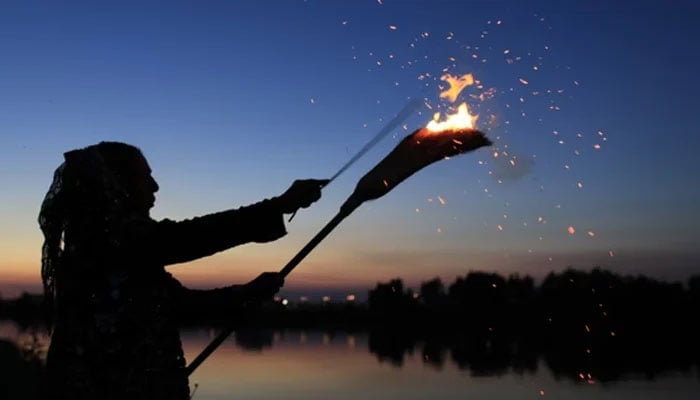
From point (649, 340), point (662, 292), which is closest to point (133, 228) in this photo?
point (662, 292)

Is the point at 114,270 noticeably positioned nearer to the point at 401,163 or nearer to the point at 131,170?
the point at 131,170

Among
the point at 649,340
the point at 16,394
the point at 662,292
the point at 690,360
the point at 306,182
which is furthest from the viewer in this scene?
the point at 649,340

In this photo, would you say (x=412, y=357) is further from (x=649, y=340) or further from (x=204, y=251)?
(x=204, y=251)

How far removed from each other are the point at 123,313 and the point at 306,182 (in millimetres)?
1188

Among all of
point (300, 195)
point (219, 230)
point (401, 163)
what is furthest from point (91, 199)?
point (401, 163)

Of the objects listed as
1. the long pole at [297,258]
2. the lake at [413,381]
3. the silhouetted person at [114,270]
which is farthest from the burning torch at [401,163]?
the lake at [413,381]

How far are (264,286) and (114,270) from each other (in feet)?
3.10

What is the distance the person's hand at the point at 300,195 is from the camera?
4.26m

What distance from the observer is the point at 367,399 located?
145ft

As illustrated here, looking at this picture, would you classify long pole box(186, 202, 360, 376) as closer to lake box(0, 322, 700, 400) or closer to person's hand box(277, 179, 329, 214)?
person's hand box(277, 179, 329, 214)

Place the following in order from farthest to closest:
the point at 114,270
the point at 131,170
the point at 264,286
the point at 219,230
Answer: the point at 264,286
the point at 131,170
the point at 219,230
the point at 114,270

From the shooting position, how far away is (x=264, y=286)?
4.48m

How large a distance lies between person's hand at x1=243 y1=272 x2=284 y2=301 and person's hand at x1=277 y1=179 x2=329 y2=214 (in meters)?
0.45

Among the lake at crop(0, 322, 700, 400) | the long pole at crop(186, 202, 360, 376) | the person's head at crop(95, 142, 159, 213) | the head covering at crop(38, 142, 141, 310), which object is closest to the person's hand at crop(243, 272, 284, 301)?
the long pole at crop(186, 202, 360, 376)
